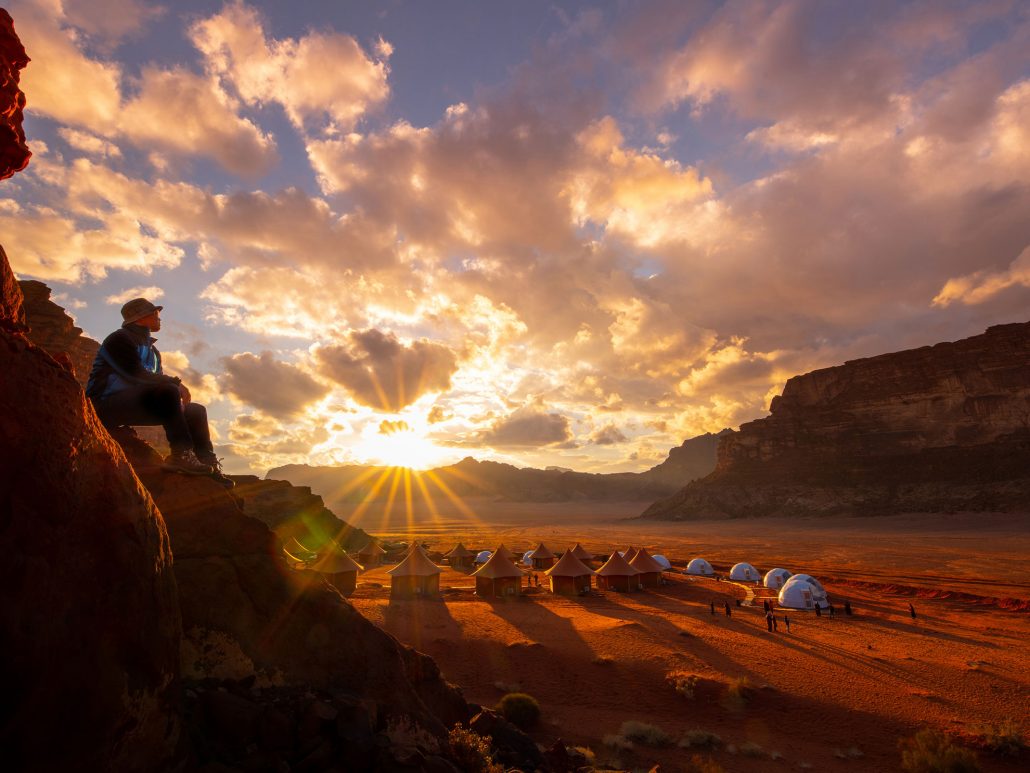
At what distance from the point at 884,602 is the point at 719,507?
80.4m

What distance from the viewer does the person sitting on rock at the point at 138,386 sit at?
507 centimetres

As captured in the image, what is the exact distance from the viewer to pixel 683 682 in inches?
631

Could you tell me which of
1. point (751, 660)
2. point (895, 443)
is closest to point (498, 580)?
point (751, 660)

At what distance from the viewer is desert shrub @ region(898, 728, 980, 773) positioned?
433 inches

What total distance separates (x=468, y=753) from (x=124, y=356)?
6.22m

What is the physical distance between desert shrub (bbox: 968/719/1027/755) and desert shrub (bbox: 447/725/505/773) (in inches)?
505

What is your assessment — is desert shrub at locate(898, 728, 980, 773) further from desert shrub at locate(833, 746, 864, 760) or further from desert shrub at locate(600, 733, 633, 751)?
desert shrub at locate(600, 733, 633, 751)

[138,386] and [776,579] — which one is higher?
[138,386]

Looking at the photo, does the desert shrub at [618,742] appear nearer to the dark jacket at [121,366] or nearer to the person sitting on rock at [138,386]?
the person sitting on rock at [138,386]

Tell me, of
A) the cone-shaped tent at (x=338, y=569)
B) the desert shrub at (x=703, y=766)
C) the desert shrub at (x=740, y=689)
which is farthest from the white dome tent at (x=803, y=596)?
the cone-shaped tent at (x=338, y=569)

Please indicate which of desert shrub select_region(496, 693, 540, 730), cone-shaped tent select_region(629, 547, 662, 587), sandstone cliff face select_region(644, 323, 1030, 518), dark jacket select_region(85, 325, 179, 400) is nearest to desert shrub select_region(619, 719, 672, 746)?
desert shrub select_region(496, 693, 540, 730)

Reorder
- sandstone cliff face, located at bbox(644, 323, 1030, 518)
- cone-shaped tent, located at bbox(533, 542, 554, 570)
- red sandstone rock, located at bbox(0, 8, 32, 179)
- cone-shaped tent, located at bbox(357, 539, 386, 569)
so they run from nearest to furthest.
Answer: red sandstone rock, located at bbox(0, 8, 32, 179), cone-shaped tent, located at bbox(533, 542, 554, 570), cone-shaped tent, located at bbox(357, 539, 386, 569), sandstone cliff face, located at bbox(644, 323, 1030, 518)

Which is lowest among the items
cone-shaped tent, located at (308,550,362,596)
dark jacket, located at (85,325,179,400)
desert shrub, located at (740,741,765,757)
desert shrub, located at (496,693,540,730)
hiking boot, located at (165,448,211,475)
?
desert shrub, located at (740,741,765,757)

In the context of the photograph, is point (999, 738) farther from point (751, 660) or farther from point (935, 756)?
point (751, 660)
